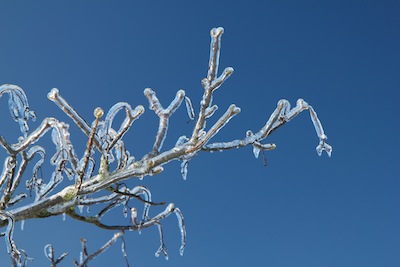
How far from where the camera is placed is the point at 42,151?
20.6ft

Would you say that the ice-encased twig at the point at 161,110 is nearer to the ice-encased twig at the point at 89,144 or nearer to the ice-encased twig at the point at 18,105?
the ice-encased twig at the point at 89,144

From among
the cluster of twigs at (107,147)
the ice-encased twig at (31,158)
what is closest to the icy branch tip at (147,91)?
the cluster of twigs at (107,147)

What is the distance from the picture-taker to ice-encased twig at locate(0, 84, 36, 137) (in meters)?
5.45

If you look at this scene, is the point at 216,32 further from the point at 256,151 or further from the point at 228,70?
the point at 256,151

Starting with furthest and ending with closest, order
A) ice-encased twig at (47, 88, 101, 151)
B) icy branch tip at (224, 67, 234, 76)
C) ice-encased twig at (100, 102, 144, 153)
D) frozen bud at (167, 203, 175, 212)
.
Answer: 1. frozen bud at (167, 203, 175, 212)
2. ice-encased twig at (100, 102, 144, 153)
3. ice-encased twig at (47, 88, 101, 151)
4. icy branch tip at (224, 67, 234, 76)

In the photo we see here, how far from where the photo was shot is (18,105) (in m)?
Result: 5.54

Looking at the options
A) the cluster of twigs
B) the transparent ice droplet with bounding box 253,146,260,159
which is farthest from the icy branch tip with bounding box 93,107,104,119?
the transparent ice droplet with bounding box 253,146,260,159

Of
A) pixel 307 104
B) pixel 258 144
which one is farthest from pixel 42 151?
pixel 307 104

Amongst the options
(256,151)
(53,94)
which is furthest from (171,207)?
(53,94)

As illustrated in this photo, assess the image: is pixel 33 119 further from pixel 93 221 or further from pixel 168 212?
pixel 168 212

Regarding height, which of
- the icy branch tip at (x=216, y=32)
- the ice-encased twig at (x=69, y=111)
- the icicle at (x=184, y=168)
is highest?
the icy branch tip at (x=216, y=32)

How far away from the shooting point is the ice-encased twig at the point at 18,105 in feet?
17.9

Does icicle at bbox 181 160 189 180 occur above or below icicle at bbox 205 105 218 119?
below

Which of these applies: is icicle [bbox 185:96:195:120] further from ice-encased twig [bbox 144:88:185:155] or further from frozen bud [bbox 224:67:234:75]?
frozen bud [bbox 224:67:234:75]
